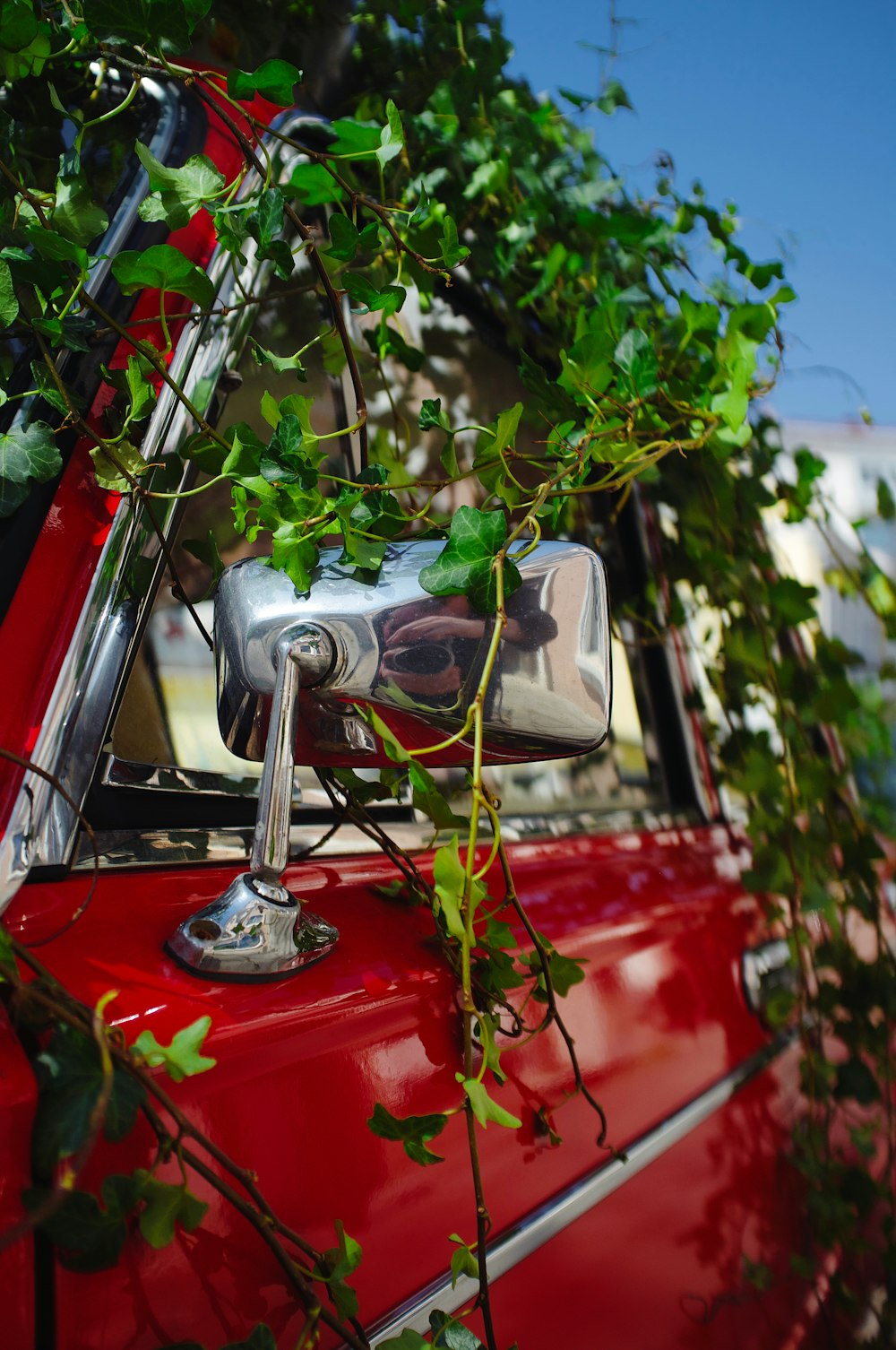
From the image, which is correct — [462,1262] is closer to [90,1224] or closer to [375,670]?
[90,1224]

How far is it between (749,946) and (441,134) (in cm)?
128

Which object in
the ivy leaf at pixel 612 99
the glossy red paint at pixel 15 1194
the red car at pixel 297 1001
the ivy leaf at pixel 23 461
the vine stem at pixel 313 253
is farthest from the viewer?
the ivy leaf at pixel 612 99

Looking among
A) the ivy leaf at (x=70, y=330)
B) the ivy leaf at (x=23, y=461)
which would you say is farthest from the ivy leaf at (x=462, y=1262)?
the ivy leaf at (x=70, y=330)

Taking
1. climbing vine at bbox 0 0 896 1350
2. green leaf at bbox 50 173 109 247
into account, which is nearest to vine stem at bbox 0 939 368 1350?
climbing vine at bbox 0 0 896 1350

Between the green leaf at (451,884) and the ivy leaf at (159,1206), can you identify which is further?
the green leaf at (451,884)

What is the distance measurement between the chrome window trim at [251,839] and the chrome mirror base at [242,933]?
112 mm

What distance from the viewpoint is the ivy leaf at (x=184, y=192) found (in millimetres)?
809

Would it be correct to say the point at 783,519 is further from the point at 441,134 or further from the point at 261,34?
the point at 261,34

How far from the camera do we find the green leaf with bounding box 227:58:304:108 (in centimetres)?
80

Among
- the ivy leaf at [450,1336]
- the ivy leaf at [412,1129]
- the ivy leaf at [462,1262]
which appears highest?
the ivy leaf at [412,1129]

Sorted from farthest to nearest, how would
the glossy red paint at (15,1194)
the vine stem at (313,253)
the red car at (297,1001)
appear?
the vine stem at (313,253) < the red car at (297,1001) < the glossy red paint at (15,1194)

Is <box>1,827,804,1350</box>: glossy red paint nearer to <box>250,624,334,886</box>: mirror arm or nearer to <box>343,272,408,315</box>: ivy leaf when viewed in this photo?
<box>250,624,334,886</box>: mirror arm

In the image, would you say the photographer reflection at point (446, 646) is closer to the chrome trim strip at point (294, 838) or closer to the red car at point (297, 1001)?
the red car at point (297, 1001)

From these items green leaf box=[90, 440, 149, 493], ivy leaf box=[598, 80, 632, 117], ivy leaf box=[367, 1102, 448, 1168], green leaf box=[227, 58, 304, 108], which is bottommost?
ivy leaf box=[367, 1102, 448, 1168]
